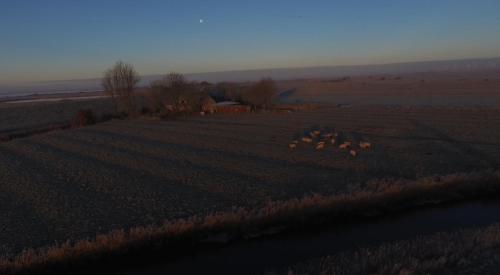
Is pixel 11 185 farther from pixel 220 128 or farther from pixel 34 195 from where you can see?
pixel 220 128

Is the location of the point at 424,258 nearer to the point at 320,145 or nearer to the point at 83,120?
Answer: the point at 320,145

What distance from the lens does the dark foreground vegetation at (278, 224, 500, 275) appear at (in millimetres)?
9344

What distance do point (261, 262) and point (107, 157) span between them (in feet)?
54.2

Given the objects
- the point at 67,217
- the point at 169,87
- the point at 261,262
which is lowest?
the point at 261,262

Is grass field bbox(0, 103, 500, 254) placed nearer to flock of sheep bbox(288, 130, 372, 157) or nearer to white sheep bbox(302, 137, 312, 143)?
flock of sheep bbox(288, 130, 372, 157)

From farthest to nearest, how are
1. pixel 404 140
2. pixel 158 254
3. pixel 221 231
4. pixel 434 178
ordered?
pixel 404 140, pixel 434 178, pixel 221 231, pixel 158 254

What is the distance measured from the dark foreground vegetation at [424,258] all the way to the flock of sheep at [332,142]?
11494 millimetres

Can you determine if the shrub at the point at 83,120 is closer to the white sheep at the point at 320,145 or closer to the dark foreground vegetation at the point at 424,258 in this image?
the white sheep at the point at 320,145

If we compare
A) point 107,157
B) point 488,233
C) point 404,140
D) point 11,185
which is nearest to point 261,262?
point 488,233

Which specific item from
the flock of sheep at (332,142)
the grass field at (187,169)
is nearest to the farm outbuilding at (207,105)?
the grass field at (187,169)

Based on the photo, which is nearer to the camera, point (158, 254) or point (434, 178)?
point (158, 254)

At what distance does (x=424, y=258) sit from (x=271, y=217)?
4994mm

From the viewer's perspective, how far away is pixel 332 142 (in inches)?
1037

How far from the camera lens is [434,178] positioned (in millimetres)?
16422
